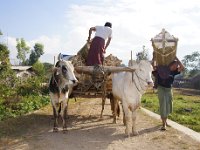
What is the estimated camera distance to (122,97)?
9844mm

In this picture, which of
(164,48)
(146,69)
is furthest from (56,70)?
(164,48)

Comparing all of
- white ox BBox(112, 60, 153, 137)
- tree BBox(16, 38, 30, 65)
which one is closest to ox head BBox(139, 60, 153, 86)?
white ox BBox(112, 60, 153, 137)

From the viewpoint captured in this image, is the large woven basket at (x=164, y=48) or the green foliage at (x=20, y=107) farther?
the green foliage at (x=20, y=107)

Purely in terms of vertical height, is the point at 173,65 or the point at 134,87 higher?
the point at 173,65

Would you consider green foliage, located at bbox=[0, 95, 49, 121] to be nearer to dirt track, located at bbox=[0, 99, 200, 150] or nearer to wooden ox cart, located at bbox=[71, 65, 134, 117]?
dirt track, located at bbox=[0, 99, 200, 150]

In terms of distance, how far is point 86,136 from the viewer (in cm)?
951

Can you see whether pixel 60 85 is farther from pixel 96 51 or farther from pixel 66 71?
pixel 96 51

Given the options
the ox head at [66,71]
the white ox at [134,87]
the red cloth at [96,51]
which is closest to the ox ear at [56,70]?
the ox head at [66,71]

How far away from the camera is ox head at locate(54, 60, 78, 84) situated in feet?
A: 30.2

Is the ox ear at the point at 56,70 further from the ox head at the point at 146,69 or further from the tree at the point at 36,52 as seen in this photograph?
the tree at the point at 36,52

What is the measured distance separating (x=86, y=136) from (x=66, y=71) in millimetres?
1659

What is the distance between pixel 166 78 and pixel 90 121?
2.84m

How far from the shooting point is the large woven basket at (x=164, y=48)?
10469 millimetres

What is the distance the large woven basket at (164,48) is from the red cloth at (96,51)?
1.44m
